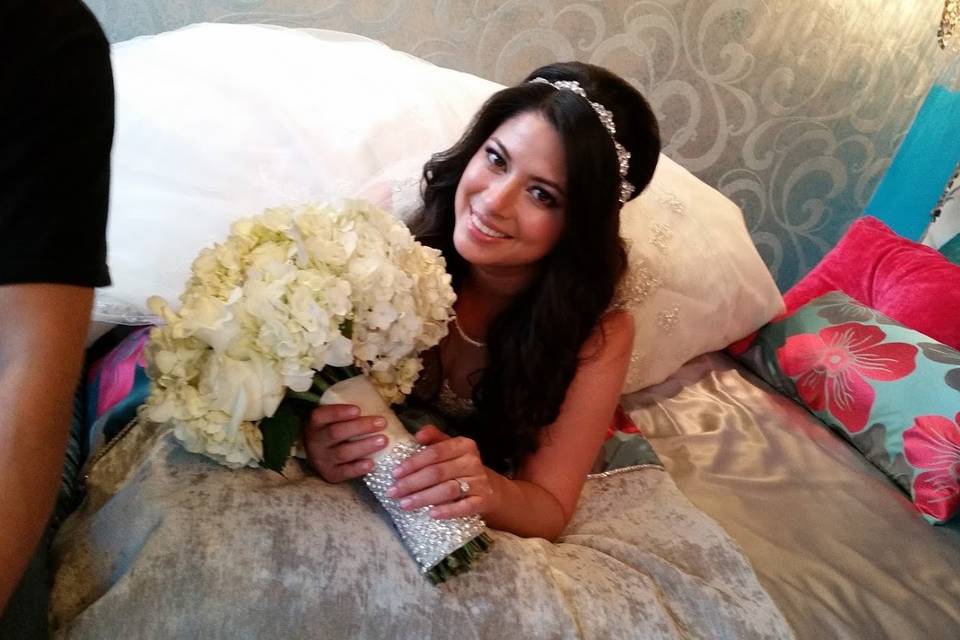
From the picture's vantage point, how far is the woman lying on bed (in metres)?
1.16

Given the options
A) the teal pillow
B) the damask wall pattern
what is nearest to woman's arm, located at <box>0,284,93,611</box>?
the damask wall pattern

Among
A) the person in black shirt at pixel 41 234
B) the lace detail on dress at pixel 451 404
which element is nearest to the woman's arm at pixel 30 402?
the person in black shirt at pixel 41 234

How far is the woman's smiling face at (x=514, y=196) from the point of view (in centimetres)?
116

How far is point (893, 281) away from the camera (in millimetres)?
1731

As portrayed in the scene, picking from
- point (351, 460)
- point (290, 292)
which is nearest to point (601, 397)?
point (351, 460)

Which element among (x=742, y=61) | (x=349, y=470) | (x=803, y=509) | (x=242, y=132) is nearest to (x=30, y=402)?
(x=349, y=470)

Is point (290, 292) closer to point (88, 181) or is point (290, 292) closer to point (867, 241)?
point (88, 181)

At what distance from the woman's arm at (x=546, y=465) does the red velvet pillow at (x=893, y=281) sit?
2.50 ft

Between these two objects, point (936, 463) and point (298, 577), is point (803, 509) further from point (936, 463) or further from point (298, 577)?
point (298, 577)

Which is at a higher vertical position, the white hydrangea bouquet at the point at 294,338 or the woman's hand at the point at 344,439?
the white hydrangea bouquet at the point at 294,338

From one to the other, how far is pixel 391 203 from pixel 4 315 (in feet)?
2.71

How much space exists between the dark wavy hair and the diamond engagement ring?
30cm

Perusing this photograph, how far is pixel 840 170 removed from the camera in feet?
7.64

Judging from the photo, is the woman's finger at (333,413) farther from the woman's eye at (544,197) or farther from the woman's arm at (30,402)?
the woman's eye at (544,197)
